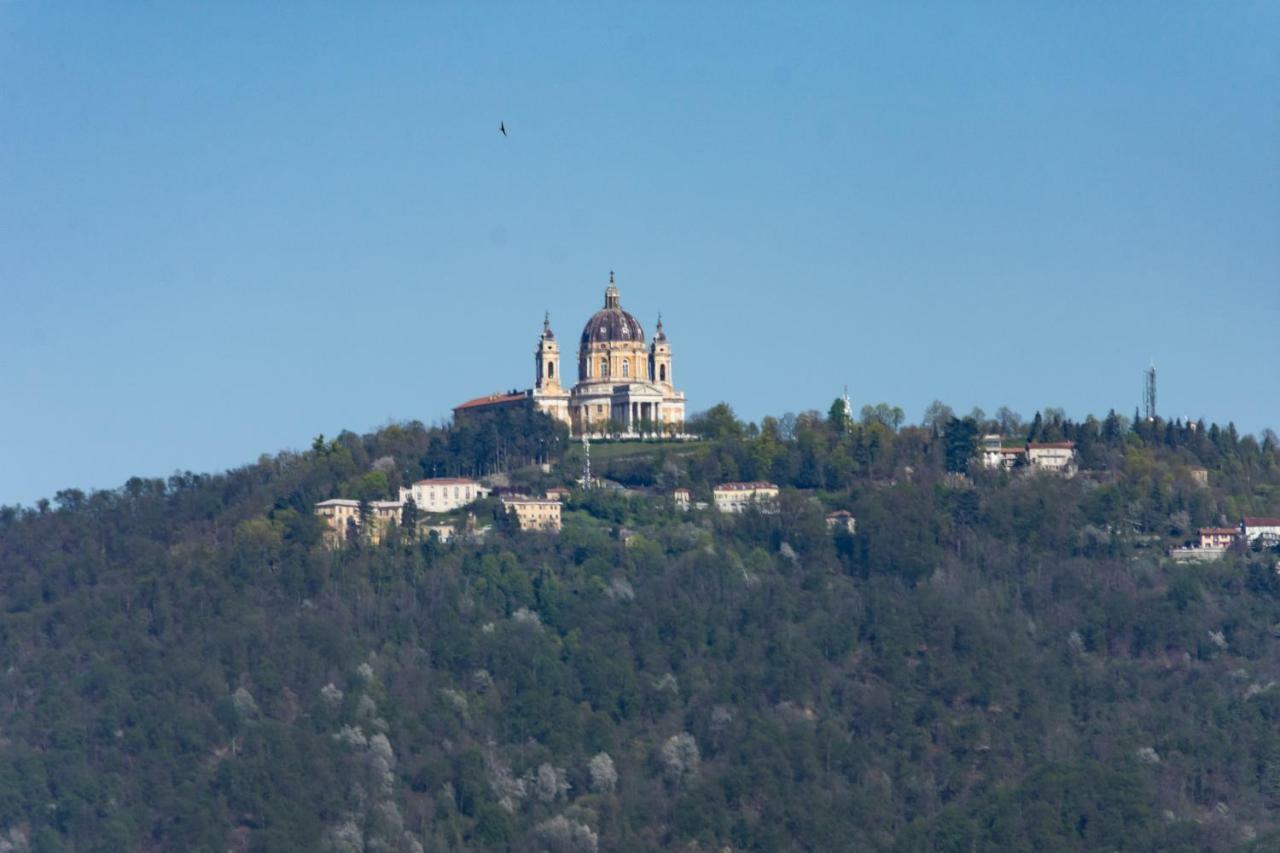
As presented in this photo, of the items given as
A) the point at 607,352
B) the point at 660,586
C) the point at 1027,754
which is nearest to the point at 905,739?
the point at 1027,754

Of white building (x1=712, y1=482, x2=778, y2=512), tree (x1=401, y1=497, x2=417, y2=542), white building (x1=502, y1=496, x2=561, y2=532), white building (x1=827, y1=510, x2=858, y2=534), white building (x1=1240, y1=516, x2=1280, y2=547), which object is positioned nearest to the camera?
tree (x1=401, y1=497, x2=417, y2=542)

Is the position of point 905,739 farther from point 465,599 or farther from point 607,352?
point 607,352

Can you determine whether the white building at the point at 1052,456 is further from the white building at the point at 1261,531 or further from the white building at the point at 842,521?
the white building at the point at 842,521

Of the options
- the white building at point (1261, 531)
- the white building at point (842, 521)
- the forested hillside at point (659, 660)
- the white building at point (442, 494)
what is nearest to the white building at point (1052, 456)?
the forested hillside at point (659, 660)

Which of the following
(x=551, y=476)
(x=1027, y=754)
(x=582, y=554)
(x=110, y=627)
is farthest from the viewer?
(x=551, y=476)

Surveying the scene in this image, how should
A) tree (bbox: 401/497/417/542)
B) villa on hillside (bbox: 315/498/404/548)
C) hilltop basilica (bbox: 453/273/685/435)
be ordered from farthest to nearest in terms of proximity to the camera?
1. hilltop basilica (bbox: 453/273/685/435)
2. villa on hillside (bbox: 315/498/404/548)
3. tree (bbox: 401/497/417/542)

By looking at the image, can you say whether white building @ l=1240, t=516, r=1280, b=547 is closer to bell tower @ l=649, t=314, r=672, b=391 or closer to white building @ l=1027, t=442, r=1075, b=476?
white building @ l=1027, t=442, r=1075, b=476

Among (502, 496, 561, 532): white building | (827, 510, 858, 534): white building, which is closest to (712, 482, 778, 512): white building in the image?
(827, 510, 858, 534): white building
